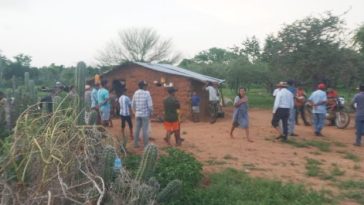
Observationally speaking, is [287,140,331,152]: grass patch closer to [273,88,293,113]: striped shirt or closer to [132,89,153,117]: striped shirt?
[273,88,293,113]: striped shirt

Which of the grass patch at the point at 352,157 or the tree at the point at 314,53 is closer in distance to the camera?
the grass patch at the point at 352,157

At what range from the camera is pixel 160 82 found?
18.4 metres

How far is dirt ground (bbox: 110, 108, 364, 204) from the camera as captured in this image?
8.09 metres

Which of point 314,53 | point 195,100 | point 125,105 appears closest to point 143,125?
point 125,105

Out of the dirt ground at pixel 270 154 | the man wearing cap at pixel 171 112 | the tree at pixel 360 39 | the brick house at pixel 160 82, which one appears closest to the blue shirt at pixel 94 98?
the dirt ground at pixel 270 154

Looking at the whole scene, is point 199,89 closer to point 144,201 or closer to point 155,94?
point 155,94

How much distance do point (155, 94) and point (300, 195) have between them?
1247 centimetres

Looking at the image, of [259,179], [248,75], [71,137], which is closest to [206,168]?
[259,179]

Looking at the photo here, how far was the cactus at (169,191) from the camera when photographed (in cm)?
584

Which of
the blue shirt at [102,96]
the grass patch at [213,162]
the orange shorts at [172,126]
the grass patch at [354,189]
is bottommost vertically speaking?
the grass patch at [354,189]

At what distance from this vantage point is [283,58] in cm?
2214

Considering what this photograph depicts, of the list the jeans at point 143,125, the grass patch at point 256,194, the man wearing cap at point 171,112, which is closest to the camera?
the grass patch at point 256,194

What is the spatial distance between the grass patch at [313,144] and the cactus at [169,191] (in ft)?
19.3

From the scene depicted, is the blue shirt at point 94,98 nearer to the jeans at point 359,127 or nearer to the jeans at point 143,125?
the jeans at point 143,125
